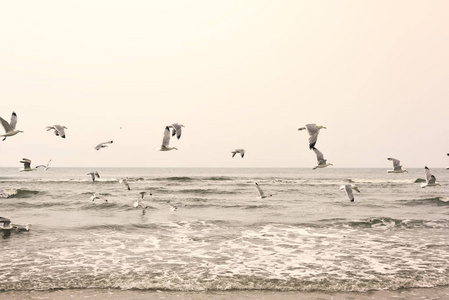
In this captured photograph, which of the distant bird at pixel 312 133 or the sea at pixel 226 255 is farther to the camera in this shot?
the distant bird at pixel 312 133

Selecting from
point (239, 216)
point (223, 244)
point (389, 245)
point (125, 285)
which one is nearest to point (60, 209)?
point (239, 216)

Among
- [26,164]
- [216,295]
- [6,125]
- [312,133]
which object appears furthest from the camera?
[26,164]

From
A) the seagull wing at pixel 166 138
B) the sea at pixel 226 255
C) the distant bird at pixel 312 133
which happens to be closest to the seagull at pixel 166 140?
the seagull wing at pixel 166 138

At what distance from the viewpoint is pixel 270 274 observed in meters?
9.31

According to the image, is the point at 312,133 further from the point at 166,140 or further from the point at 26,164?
the point at 26,164

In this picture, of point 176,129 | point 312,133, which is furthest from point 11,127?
point 312,133

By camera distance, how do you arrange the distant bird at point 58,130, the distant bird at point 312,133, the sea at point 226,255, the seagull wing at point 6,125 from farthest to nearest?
the distant bird at point 58,130, the seagull wing at point 6,125, the distant bird at point 312,133, the sea at point 226,255

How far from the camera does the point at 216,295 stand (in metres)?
7.88

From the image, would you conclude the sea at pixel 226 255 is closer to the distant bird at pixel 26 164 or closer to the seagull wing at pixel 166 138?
the distant bird at pixel 26 164

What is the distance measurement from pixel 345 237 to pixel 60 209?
16403mm

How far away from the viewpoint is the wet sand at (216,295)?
304 inches

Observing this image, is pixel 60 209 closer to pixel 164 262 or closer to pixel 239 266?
pixel 164 262

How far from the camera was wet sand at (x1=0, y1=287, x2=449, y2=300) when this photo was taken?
25.3 ft

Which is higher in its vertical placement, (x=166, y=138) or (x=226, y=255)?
(x=166, y=138)
